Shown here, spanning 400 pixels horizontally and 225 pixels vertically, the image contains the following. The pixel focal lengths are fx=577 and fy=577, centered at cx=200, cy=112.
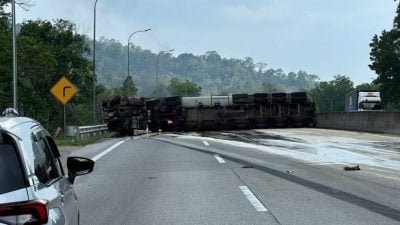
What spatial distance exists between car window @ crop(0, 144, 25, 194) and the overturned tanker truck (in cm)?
3853

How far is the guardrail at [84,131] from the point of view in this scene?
93.5ft

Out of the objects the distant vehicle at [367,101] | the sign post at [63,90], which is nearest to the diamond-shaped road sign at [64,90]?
the sign post at [63,90]

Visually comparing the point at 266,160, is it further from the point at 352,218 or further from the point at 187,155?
the point at 352,218

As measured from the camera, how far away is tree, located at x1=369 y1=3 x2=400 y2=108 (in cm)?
7611

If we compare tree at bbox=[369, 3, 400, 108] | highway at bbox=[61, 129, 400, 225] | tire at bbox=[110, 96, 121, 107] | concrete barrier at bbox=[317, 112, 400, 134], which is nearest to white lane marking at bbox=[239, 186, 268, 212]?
highway at bbox=[61, 129, 400, 225]

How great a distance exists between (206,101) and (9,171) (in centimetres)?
4090

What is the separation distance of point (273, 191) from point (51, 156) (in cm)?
679

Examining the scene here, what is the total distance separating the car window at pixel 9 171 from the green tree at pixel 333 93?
149849mm

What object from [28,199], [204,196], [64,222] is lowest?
[204,196]

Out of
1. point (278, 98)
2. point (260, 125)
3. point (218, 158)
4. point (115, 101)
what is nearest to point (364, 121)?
point (278, 98)

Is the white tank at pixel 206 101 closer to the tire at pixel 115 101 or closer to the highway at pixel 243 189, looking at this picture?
the tire at pixel 115 101

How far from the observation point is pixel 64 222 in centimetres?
388

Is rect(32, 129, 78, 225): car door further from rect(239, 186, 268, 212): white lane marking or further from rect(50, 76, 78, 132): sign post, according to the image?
rect(50, 76, 78, 132): sign post

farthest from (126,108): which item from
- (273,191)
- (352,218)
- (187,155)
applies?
(352,218)
